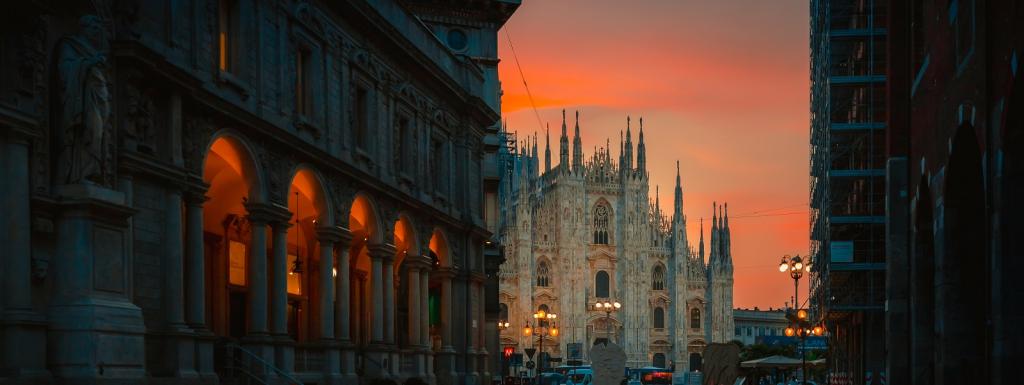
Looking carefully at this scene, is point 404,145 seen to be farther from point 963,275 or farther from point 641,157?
point 641,157

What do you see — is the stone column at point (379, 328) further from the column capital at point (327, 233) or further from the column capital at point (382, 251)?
the column capital at point (327, 233)

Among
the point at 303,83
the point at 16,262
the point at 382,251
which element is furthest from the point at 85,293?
the point at 382,251

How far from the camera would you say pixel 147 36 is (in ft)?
79.8

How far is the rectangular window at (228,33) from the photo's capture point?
29281 millimetres

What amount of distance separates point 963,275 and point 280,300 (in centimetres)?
1376

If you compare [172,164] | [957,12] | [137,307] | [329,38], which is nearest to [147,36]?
[172,164]

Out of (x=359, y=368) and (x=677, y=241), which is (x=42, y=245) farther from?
(x=677, y=241)

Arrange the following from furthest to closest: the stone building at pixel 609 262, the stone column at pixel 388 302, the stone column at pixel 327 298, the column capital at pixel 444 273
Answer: the stone building at pixel 609 262 → the column capital at pixel 444 273 → the stone column at pixel 388 302 → the stone column at pixel 327 298

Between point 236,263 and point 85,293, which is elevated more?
point 236,263

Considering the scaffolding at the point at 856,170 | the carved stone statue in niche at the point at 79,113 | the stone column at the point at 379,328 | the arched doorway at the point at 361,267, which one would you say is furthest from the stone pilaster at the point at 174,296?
the scaffolding at the point at 856,170

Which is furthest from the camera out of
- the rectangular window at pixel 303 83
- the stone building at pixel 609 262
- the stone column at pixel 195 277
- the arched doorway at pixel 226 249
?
the stone building at pixel 609 262

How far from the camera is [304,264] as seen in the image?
38.5 meters

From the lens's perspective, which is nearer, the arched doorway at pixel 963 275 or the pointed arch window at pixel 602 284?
the arched doorway at pixel 963 275

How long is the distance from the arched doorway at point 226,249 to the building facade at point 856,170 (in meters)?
23.0
